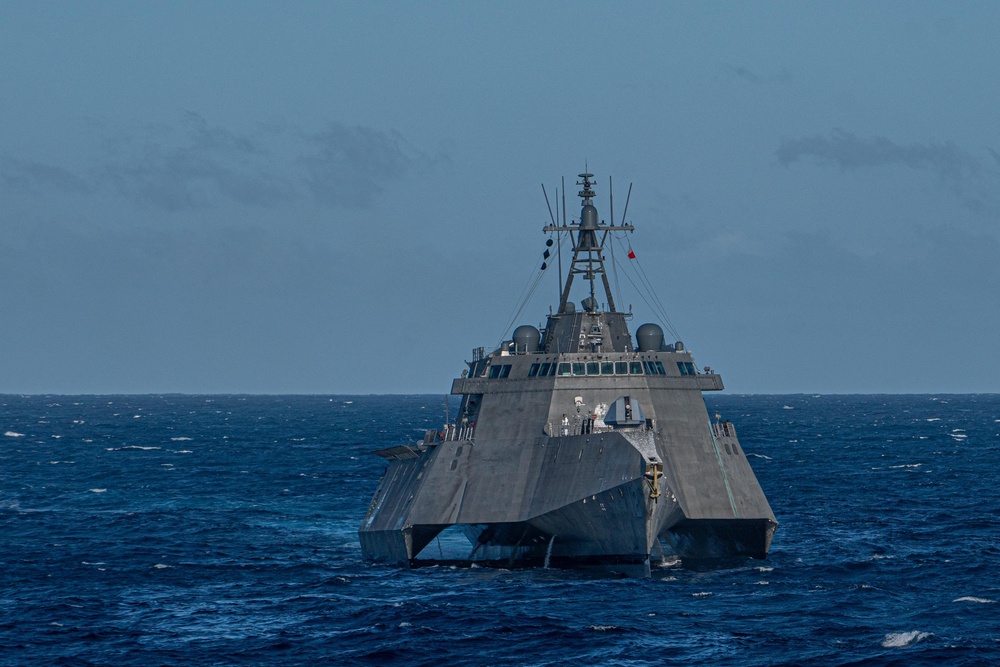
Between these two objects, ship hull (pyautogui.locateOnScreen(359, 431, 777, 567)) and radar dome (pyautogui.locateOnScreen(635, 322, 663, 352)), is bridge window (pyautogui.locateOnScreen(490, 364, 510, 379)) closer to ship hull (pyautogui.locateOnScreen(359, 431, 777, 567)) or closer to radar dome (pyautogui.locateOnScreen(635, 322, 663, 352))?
ship hull (pyautogui.locateOnScreen(359, 431, 777, 567))

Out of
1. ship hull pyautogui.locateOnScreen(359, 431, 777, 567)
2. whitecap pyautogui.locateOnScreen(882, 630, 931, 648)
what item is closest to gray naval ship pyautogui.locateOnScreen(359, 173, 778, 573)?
ship hull pyautogui.locateOnScreen(359, 431, 777, 567)

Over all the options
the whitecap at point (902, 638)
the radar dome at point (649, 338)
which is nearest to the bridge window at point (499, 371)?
the radar dome at point (649, 338)

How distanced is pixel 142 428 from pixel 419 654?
4899 inches

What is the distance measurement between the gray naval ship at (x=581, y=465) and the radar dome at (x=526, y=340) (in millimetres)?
54

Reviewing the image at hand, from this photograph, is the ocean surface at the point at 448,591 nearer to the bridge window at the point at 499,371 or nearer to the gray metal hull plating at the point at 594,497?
the gray metal hull plating at the point at 594,497

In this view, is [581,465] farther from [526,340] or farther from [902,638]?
[902,638]

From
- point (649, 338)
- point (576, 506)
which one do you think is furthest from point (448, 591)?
point (649, 338)

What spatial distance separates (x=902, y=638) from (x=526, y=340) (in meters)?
16.6

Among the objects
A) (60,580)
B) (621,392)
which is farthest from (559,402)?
(60,580)

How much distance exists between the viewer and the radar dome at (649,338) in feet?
148

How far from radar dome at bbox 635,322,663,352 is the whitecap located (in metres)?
14.4

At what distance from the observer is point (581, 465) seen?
4012 centimetres

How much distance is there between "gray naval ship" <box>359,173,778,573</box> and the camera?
39500 mm

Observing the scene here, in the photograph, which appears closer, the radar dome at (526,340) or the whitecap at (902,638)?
the whitecap at (902,638)
